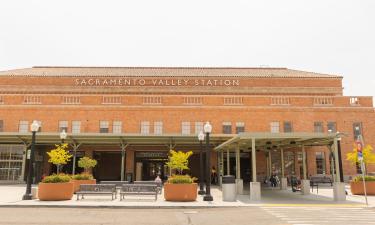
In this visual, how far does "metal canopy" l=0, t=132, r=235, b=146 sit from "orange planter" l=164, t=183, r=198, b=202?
37.6ft

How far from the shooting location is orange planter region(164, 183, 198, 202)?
16.1 m

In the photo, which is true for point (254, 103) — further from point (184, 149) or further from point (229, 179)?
point (229, 179)

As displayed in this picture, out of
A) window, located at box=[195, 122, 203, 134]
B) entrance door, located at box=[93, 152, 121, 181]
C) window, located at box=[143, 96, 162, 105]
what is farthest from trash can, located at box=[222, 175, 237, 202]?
window, located at box=[143, 96, 162, 105]

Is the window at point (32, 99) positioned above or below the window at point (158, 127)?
above

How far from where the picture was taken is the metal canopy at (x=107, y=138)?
2744 cm

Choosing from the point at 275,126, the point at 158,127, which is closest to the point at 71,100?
the point at 158,127

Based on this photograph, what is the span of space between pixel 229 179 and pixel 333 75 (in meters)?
31.2

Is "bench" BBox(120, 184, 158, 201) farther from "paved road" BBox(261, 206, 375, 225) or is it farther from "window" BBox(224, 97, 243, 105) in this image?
"window" BBox(224, 97, 243, 105)

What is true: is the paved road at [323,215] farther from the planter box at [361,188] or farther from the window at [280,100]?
the window at [280,100]

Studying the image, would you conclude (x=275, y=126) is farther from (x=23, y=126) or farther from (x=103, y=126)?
(x=23, y=126)

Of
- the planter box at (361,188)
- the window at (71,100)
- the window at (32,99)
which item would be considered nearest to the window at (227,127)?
the planter box at (361,188)

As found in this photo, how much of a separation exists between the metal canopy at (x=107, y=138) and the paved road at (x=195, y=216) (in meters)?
14.2

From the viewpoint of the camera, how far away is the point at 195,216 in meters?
11.8

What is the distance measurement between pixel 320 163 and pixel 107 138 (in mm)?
22182
